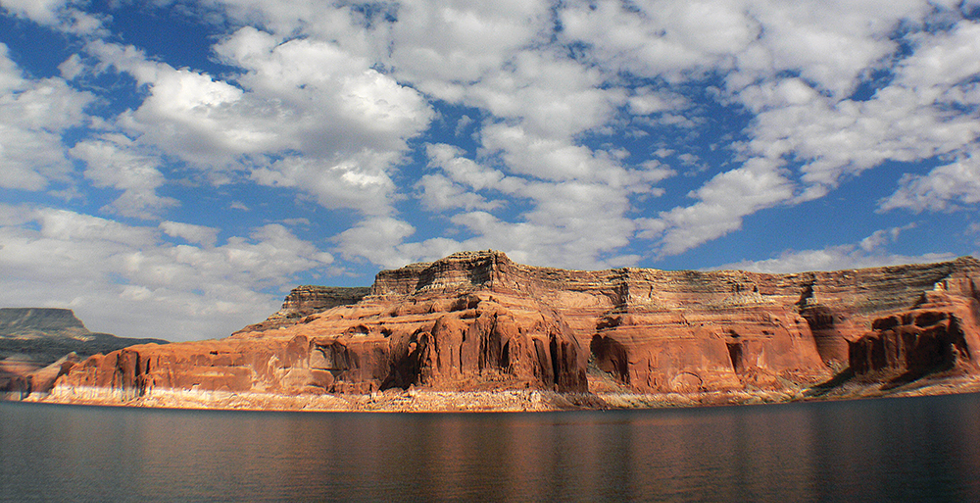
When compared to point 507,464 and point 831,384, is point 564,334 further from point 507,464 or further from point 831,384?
point 507,464

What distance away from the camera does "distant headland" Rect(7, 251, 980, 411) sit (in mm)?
88500

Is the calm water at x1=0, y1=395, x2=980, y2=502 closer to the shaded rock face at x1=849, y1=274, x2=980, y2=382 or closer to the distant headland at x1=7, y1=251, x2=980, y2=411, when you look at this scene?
the distant headland at x1=7, y1=251, x2=980, y2=411

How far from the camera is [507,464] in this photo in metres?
29.6

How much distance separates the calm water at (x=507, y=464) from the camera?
22.8m

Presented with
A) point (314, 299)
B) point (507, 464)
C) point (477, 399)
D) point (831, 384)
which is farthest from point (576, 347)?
point (314, 299)

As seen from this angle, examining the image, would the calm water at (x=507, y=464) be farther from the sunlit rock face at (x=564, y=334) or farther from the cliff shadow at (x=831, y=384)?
the cliff shadow at (x=831, y=384)

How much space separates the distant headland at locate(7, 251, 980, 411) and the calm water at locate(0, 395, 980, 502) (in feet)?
125

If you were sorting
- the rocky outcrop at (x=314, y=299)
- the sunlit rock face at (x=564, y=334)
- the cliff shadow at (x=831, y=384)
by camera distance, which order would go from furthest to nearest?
the rocky outcrop at (x=314, y=299)
the cliff shadow at (x=831, y=384)
the sunlit rock face at (x=564, y=334)

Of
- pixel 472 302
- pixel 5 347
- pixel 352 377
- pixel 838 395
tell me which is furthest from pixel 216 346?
pixel 5 347

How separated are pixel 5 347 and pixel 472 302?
17406 centimetres

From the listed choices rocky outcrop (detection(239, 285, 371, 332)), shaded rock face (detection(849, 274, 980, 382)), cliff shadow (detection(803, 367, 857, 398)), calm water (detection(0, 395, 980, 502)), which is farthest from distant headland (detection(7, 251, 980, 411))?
calm water (detection(0, 395, 980, 502))

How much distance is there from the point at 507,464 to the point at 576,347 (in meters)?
75.3

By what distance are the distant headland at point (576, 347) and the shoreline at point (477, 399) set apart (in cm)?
29

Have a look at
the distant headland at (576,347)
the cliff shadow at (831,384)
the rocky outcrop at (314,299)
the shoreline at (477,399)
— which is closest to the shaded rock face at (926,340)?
the distant headland at (576,347)
